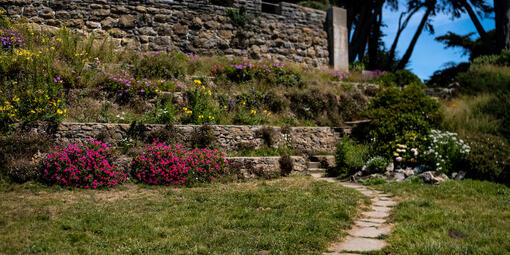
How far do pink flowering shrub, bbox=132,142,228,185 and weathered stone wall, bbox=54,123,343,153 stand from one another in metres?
0.78

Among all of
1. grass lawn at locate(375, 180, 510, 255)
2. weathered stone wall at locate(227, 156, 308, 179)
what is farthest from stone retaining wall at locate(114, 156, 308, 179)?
grass lawn at locate(375, 180, 510, 255)

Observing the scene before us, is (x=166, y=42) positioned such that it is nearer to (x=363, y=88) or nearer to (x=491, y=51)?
(x=363, y=88)

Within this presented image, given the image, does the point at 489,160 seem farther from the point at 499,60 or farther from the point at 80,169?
the point at 499,60

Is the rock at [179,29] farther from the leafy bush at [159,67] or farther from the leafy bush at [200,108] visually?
the leafy bush at [200,108]

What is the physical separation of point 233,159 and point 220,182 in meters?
0.66

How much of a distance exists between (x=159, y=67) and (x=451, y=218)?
814 centimetres

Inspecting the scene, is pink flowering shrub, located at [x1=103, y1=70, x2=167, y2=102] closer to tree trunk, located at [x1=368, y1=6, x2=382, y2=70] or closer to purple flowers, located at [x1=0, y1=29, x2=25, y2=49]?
purple flowers, located at [x1=0, y1=29, x2=25, y2=49]

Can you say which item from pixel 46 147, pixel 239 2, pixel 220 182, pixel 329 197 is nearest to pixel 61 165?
pixel 46 147

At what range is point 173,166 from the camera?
7.14m

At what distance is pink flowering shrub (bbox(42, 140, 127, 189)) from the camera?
646cm

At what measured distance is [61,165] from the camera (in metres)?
6.52

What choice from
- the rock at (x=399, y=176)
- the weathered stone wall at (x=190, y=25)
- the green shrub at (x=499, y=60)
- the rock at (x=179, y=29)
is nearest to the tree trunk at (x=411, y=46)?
the green shrub at (x=499, y=60)

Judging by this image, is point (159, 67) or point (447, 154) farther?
point (159, 67)

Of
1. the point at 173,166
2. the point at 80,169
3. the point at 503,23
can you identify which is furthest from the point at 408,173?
the point at 503,23
